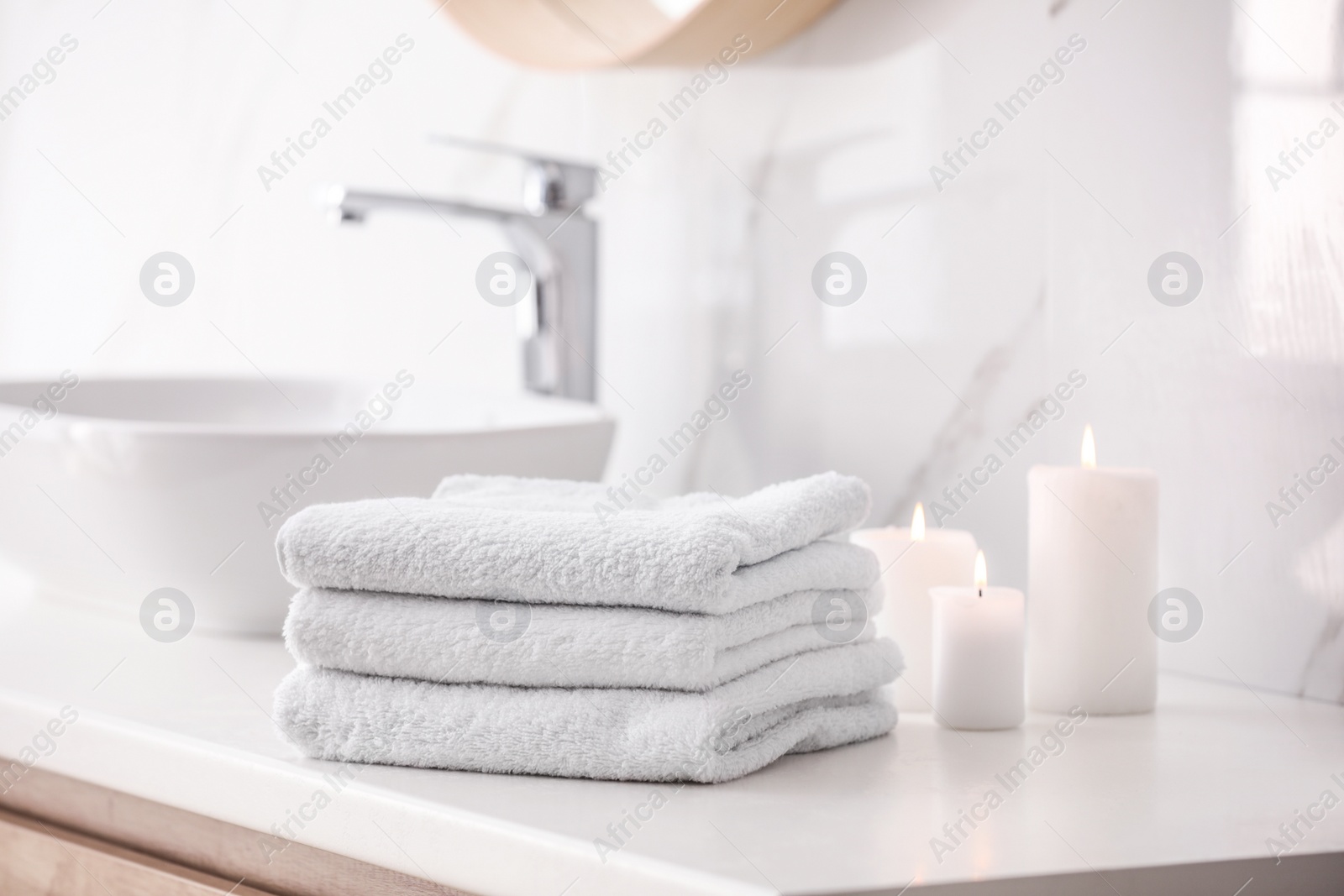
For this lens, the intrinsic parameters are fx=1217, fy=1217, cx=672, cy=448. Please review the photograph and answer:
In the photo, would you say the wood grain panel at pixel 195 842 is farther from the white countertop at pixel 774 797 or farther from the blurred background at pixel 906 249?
the blurred background at pixel 906 249

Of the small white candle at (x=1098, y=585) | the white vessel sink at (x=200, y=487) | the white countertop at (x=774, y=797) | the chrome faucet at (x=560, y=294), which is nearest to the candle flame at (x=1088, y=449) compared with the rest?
the small white candle at (x=1098, y=585)

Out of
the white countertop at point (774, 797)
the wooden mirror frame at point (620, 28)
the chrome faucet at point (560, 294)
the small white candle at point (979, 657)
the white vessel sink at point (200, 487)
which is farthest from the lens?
the chrome faucet at point (560, 294)

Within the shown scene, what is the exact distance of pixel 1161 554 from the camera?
0.78 m

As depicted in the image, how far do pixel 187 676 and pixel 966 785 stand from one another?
0.45 meters

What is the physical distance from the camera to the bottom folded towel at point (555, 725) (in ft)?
1.70

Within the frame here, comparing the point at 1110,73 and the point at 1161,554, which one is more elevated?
the point at 1110,73

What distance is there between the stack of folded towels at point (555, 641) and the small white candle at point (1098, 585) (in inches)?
6.4

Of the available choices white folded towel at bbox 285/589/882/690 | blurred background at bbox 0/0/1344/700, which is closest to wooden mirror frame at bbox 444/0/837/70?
blurred background at bbox 0/0/1344/700

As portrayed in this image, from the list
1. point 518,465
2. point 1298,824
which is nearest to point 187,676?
point 518,465

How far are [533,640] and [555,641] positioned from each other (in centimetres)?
1

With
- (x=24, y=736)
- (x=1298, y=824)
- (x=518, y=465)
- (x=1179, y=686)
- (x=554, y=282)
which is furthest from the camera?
(x=554, y=282)

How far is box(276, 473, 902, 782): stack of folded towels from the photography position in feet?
1.70

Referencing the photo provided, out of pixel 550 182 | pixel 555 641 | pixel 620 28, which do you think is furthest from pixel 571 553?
pixel 620 28

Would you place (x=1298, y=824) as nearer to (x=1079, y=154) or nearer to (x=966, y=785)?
(x=966, y=785)
